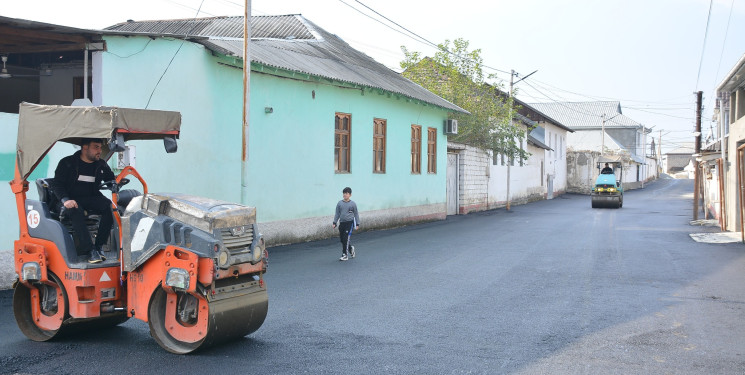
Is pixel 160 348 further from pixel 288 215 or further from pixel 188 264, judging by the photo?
pixel 288 215

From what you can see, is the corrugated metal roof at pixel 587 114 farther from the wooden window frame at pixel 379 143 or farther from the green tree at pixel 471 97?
the wooden window frame at pixel 379 143

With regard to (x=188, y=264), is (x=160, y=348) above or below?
below

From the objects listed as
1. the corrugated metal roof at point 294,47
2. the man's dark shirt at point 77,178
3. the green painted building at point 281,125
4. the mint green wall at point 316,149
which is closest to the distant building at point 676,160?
the corrugated metal roof at point 294,47

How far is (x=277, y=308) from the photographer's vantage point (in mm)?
8836

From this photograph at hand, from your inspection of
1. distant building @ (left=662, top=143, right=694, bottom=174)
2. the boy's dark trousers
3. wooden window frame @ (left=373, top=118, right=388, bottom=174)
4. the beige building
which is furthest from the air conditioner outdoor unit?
distant building @ (left=662, top=143, right=694, bottom=174)

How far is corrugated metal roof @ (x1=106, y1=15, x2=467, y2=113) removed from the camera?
17.0 metres

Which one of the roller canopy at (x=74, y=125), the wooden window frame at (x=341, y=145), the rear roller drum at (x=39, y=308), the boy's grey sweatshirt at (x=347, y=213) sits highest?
the wooden window frame at (x=341, y=145)

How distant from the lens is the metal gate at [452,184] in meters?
29.8

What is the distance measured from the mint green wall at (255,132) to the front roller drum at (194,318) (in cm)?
637

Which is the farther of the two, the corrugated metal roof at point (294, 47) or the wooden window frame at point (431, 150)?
the wooden window frame at point (431, 150)

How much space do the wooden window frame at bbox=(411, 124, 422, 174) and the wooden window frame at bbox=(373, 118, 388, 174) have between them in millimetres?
2724

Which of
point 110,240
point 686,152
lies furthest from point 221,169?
point 686,152

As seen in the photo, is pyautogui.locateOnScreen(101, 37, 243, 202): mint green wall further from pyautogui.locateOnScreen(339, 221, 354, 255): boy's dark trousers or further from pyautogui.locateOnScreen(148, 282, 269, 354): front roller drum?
pyautogui.locateOnScreen(148, 282, 269, 354): front roller drum

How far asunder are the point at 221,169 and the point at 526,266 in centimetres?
671
